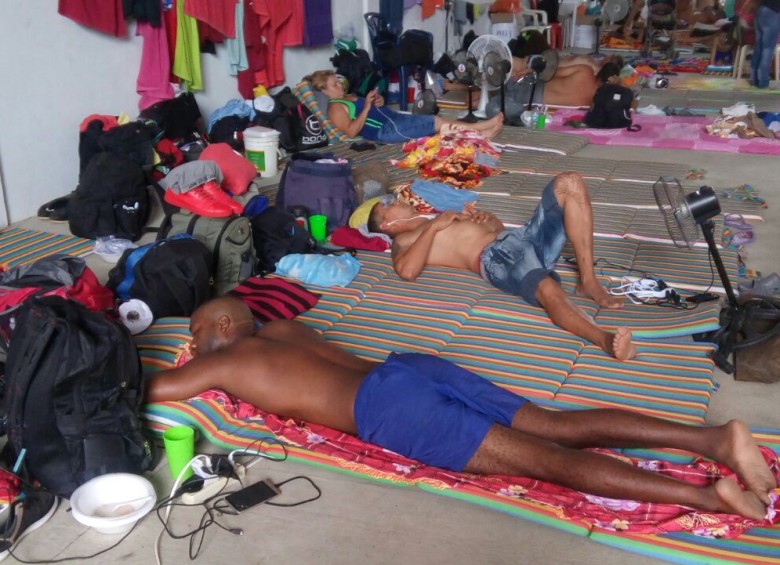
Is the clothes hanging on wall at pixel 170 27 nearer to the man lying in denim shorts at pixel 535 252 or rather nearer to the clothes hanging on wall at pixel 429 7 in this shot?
the man lying in denim shorts at pixel 535 252

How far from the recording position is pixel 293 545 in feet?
7.54

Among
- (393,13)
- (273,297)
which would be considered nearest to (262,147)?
Result: (273,297)

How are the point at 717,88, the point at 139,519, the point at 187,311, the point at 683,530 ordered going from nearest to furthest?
the point at 683,530, the point at 139,519, the point at 187,311, the point at 717,88

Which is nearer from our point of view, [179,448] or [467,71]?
[179,448]

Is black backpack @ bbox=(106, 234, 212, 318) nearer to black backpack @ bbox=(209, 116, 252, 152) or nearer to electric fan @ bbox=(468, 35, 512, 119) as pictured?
black backpack @ bbox=(209, 116, 252, 152)

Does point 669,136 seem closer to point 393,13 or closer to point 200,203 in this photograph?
point 393,13

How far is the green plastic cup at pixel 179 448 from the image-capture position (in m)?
2.56

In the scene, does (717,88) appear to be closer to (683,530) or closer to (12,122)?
(12,122)

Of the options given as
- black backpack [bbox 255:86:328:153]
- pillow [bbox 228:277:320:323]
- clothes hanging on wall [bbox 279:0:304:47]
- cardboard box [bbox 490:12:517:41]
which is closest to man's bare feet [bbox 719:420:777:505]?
pillow [bbox 228:277:320:323]

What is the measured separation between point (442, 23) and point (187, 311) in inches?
375

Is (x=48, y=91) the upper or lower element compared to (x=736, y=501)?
upper

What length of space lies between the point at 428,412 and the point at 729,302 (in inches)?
73.6

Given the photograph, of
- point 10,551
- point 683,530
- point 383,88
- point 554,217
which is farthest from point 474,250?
point 383,88

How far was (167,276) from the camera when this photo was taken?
12.1 ft
